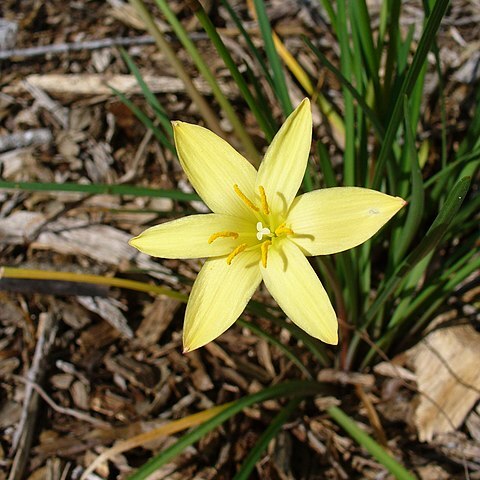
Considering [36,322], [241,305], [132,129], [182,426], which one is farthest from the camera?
[132,129]

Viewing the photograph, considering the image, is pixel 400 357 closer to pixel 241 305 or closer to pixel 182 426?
pixel 182 426

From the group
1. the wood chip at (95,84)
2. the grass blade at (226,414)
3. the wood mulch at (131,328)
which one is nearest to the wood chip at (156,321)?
the wood mulch at (131,328)

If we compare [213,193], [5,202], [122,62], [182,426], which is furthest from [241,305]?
[122,62]

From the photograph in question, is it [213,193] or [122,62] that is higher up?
[122,62]

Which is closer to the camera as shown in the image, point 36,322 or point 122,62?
point 36,322

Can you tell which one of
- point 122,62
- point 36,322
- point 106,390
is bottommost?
point 106,390

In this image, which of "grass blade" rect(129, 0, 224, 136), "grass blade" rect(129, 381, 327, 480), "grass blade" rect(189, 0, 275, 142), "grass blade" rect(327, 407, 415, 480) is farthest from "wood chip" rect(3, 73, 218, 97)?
"grass blade" rect(327, 407, 415, 480)

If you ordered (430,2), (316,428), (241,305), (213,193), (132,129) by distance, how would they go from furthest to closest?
(132,129) → (316,428) → (430,2) → (213,193) → (241,305)
